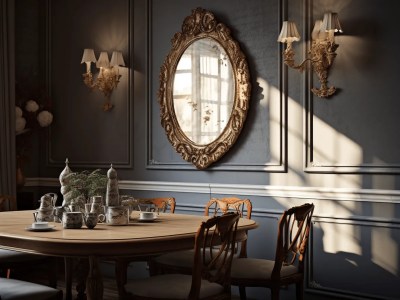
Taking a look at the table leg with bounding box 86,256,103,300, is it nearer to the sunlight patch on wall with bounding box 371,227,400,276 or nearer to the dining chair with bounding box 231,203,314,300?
the dining chair with bounding box 231,203,314,300

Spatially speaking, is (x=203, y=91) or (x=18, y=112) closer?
(x=203, y=91)

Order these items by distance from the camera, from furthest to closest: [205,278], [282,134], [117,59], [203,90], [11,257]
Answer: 1. [117,59]
2. [203,90]
3. [282,134]
4. [11,257]
5. [205,278]

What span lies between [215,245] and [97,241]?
589 mm

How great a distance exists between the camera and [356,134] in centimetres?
378

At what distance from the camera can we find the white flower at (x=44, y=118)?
18.4ft

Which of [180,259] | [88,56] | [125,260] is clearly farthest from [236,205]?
[88,56]

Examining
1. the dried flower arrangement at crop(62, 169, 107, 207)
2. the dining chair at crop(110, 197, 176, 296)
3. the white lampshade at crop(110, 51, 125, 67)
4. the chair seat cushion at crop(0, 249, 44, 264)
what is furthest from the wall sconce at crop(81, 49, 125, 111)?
the dried flower arrangement at crop(62, 169, 107, 207)

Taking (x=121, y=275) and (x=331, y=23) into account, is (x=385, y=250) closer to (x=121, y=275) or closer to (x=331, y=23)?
(x=331, y=23)

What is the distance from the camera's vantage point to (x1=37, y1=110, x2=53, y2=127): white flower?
560 centimetres

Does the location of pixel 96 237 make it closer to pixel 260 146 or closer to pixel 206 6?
pixel 260 146

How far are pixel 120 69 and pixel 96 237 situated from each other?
2.77 metres

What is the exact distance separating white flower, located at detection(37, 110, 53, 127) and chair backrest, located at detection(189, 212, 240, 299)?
300 cm

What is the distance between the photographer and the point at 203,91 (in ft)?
15.2

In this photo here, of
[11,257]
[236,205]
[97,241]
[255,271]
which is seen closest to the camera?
[97,241]
